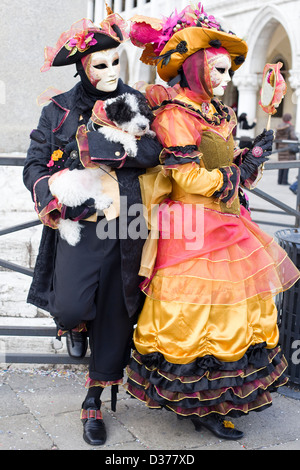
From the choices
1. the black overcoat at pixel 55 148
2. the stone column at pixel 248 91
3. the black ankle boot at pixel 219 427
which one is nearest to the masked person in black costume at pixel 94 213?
the black overcoat at pixel 55 148

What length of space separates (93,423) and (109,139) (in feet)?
Result: 4.28

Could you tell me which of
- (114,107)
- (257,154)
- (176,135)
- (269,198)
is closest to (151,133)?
(176,135)

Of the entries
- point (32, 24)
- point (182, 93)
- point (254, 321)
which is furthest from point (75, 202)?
point (32, 24)

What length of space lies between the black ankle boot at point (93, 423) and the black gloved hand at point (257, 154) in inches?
50.9

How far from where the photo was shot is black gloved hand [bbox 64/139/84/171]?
2.42 meters

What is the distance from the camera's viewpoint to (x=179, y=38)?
255cm

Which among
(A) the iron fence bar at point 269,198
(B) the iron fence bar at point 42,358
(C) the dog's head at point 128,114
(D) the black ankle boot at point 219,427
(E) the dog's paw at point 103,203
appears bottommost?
(D) the black ankle boot at point 219,427

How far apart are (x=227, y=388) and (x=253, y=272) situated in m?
0.51

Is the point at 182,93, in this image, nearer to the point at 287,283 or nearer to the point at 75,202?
the point at 75,202

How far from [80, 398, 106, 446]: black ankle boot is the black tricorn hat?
5.14 ft

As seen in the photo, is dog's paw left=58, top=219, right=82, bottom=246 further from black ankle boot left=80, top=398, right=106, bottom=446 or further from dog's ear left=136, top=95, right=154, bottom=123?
black ankle boot left=80, top=398, right=106, bottom=446

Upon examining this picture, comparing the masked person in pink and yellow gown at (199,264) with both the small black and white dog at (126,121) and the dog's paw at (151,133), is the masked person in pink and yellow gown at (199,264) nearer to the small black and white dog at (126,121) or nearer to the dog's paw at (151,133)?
the dog's paw at (151,133)

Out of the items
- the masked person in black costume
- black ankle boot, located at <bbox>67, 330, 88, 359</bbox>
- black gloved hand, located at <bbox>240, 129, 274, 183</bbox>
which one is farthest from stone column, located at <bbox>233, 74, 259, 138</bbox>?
the masked person in black costume

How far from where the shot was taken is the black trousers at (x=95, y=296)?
2.49 meters
